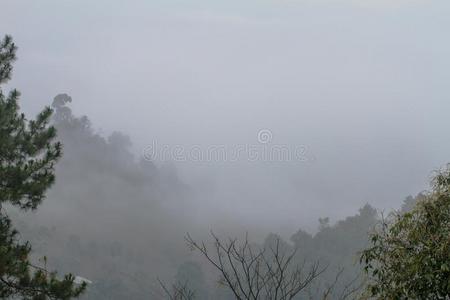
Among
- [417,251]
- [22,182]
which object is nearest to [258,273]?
[417,251]

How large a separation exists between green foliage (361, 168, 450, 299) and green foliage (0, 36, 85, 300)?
644 centimetres

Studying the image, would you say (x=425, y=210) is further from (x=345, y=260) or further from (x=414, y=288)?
(x=345, y=260)

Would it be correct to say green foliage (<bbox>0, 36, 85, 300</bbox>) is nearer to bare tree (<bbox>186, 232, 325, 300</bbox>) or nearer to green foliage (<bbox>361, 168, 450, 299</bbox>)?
bare tree (<bbox>186, 232, 325, 300</bbox>)

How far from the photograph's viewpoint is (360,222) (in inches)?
3398

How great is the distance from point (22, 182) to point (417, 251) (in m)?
8.08

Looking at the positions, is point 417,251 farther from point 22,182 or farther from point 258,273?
point 22,182

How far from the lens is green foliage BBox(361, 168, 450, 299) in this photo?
17.4 ft

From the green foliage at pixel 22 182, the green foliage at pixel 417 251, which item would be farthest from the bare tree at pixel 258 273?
the green foliage at pixel 22 182

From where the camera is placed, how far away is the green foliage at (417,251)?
5309mm

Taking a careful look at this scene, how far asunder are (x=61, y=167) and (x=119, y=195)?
17.8m

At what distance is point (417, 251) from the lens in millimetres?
5656

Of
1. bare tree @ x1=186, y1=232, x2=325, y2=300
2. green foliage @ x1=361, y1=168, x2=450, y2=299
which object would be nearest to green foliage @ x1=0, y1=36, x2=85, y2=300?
bare tree @ x1=186, y1=232, x2=325, y2=300

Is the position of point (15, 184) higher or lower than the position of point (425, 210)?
higher

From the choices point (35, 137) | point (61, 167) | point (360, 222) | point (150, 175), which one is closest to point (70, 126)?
point (61, 167)
